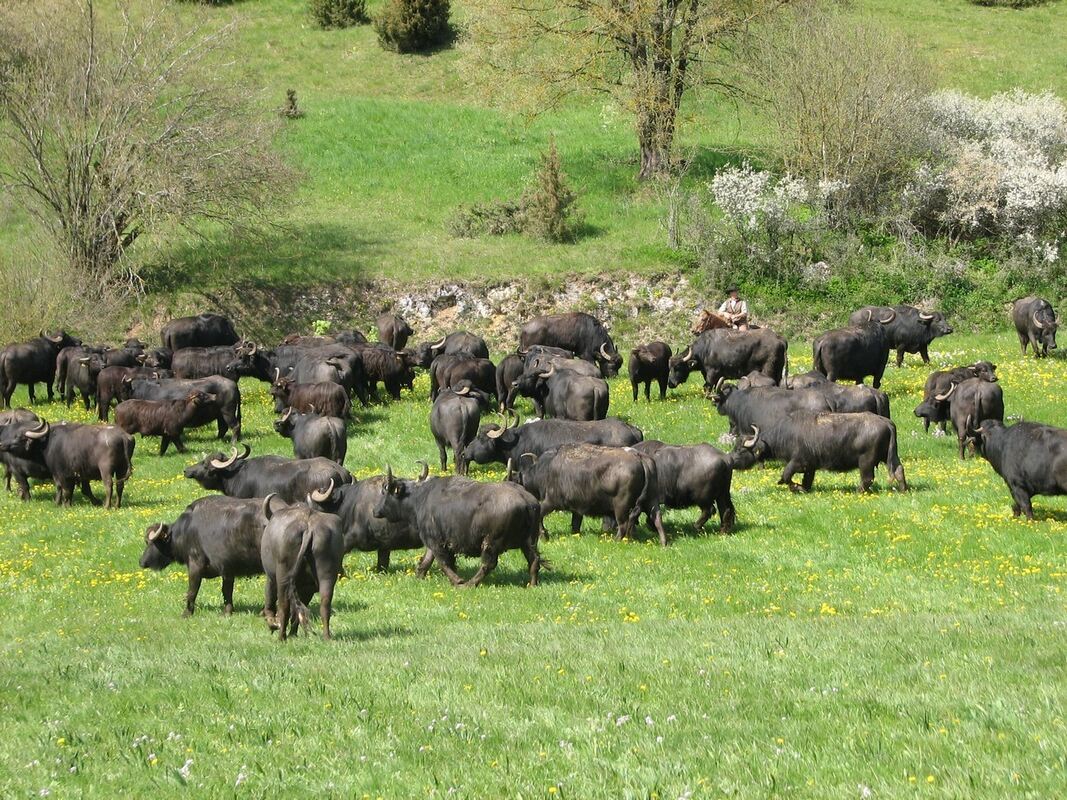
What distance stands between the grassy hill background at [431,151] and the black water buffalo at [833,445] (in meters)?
24.6

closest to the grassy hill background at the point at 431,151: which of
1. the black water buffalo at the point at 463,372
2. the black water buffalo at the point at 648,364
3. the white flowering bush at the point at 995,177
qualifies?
the white flowering bush at the point at 995,177

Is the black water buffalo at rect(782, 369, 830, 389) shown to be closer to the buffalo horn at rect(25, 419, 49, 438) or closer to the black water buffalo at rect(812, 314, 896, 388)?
the black water buffalo at rect(812, 314, 896, 388)

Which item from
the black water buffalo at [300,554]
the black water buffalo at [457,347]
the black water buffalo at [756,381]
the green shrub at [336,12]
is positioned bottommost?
the black water buffalo at [457,347]

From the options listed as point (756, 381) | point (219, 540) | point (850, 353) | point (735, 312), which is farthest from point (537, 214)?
point (219, 540)

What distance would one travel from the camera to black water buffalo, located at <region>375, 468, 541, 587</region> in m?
18.0

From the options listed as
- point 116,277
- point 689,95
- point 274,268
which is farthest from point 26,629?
point 689,95

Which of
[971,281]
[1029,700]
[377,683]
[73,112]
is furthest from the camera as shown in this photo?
[971,281]

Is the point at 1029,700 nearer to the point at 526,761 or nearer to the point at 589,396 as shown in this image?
Result: the point at 526,761

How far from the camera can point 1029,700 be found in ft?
35.2

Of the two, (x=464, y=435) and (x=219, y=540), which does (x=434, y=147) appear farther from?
(x=219, y=540)

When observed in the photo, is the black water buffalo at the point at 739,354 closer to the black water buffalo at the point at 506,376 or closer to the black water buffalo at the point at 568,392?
the black water buffalo at the point at 506,376

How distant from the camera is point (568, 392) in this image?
28750 mm

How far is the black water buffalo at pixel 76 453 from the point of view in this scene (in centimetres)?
2495

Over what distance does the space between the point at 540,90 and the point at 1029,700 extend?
45423mm
